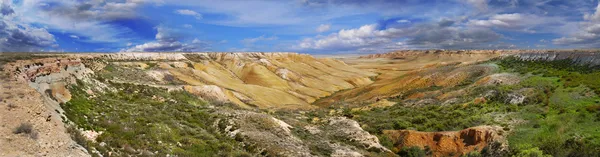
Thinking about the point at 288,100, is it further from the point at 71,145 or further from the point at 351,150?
the point at 71,145

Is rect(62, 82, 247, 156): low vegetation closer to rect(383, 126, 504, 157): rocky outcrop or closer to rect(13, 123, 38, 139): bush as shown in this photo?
rect(13, 123, 38, 139): bush

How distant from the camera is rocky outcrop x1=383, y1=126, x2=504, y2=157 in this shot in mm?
25891

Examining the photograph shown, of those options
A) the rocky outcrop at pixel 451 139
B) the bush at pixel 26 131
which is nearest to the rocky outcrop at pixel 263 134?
the rocky outcrop at pixel 451 139

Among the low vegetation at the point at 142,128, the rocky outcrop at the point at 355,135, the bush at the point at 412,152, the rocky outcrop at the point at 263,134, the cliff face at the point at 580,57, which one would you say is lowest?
the bush at the point at 412,152

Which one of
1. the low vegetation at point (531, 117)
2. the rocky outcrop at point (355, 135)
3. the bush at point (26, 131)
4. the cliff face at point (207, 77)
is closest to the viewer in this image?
the bush at point (26, 131)

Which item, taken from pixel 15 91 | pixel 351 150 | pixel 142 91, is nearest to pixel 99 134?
pixel 15 91

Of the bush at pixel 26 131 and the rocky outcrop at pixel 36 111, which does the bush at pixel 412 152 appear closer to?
the rocky outcrop at pixel 36 111

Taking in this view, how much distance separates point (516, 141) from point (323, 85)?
2927 inches

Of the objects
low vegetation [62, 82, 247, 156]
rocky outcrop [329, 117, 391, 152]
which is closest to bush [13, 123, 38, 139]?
low vegetation [62, 82, 247, 156]

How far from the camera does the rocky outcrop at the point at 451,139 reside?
25.9 meters

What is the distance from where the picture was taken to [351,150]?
25.7 metres

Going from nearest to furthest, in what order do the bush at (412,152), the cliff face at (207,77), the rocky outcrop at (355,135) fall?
the cliff face at (207,77) < the bush at (412,152) < the rocky outcrop at (355,135)

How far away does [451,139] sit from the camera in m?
27.6

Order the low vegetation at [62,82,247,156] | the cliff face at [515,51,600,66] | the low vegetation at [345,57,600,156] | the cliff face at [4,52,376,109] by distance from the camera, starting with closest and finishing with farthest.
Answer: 1. the low vegetation at [62,82,247,156]
2. the low vegetation at [345,57,600,156]
3. the cliff face at [4,52,376,109]
4. the cliff face at [515,51,600,66]
